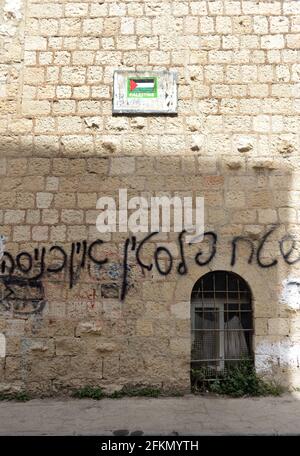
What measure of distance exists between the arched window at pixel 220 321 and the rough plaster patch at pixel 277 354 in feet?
0.51

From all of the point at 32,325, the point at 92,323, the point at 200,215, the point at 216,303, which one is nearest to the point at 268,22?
the point at 200,215

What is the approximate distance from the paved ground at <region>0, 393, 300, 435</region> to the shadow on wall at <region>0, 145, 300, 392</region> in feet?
0.97

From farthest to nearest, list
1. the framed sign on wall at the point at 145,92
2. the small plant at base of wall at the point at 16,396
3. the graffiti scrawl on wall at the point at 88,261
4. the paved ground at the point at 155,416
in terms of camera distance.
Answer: the framed sign on wall at the point at 145,92 < the graffiti scrawl on wall at the point at 88,261 < the small plant at base of wall at the point at 16,396 < the paved ground at the point at 155,416

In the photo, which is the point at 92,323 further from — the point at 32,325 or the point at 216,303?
the point at 216,303

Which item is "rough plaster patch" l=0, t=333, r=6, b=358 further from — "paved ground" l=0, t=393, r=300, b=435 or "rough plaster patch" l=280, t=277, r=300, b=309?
"rough plaster patch" l=280, t=277, r=300, b=309

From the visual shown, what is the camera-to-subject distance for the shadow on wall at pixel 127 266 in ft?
15.3

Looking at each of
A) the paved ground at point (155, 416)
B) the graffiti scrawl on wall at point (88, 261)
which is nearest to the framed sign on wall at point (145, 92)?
the graffiti scrawl on wall at point (88, 261)

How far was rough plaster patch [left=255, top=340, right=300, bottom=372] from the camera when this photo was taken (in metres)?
4.66

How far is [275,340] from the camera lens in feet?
15.4

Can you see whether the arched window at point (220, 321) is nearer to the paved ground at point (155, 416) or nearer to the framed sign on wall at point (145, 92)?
the paved ground at point (155, 416)

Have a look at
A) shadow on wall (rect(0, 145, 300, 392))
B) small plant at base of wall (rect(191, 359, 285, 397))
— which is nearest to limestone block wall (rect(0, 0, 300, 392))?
shadow on wall (rect(0, 145, 300, 392))

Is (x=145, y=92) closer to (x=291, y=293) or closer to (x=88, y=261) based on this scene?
(x=88, y=261)

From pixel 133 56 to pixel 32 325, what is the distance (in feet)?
10.9

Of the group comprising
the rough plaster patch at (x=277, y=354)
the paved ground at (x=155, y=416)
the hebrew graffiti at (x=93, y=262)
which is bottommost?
the paved ground at (x=155, y=416)
